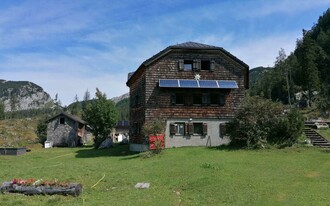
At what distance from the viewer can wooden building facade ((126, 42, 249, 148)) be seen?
3641 cm

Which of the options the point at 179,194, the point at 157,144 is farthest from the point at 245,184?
the point at 157,144

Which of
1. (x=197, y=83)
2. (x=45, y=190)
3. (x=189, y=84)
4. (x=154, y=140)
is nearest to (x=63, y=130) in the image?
(x=189, y=84)

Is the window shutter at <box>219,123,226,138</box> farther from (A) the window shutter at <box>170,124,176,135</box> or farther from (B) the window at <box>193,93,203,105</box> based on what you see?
(A) the window shutter at <box>170,124,176,135</box>

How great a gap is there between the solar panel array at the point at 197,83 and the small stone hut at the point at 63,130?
38.2 m

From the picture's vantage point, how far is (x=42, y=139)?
7475cm

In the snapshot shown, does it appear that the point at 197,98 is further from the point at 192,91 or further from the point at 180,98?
the point at 180,98

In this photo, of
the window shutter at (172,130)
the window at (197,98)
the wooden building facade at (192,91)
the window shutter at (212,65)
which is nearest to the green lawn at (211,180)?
the window shutter at (172,130)

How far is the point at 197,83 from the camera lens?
120 feet

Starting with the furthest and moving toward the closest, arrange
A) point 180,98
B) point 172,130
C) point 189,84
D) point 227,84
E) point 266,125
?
point 180,98, point 227,84, point 189,84, point 172,130, point 266,125

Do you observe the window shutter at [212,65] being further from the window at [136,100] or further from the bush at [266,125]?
the window at [136,100]

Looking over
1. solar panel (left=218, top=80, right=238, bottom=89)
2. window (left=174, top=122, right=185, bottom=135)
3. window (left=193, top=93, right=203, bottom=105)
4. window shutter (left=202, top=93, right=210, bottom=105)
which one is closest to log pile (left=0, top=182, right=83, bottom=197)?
window (left=174, top=122, right=185, bottom=135)

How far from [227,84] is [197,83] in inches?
123

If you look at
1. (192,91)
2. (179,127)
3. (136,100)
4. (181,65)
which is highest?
(181,65)

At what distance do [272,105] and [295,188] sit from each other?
16.5 metres
